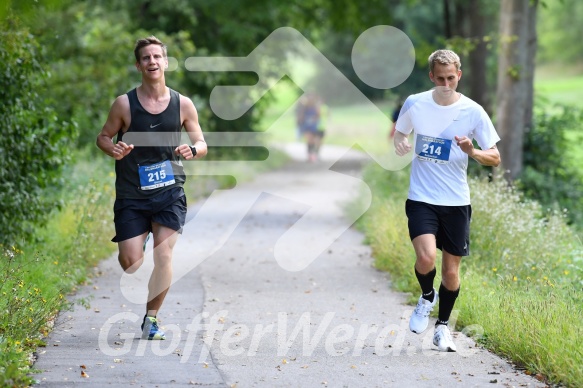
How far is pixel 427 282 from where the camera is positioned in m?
6.88

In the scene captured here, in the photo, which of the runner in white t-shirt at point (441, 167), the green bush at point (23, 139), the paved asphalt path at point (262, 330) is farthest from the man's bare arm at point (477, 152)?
the green bush at point (23, 139)

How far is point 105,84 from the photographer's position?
19.3 m

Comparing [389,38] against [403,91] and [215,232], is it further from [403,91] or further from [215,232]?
[215,232]

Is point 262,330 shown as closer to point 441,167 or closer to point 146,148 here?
point 146,148

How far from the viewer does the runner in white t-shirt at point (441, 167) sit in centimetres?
670

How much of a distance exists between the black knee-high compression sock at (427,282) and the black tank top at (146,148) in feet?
6.15

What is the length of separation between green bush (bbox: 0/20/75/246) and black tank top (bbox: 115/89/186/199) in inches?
93.4

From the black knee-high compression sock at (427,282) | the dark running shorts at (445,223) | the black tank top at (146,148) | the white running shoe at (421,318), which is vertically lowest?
the white running shoe at (421,318)

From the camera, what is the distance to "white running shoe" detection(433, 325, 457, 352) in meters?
6.70

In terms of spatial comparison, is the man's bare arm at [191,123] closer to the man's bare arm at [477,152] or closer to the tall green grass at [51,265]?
the tall green grass at [51,265]

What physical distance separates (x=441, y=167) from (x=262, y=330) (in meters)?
1.86

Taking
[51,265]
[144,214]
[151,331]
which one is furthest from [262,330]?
[51,265]

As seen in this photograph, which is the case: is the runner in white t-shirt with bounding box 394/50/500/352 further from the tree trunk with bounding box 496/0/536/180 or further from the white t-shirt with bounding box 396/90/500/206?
the tree trunk with bounding box 496/0/536/180

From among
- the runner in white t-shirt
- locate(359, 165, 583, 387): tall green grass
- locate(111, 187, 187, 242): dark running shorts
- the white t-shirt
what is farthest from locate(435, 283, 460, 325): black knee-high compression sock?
locate(111, 187, 187, 242): dark running shorts
